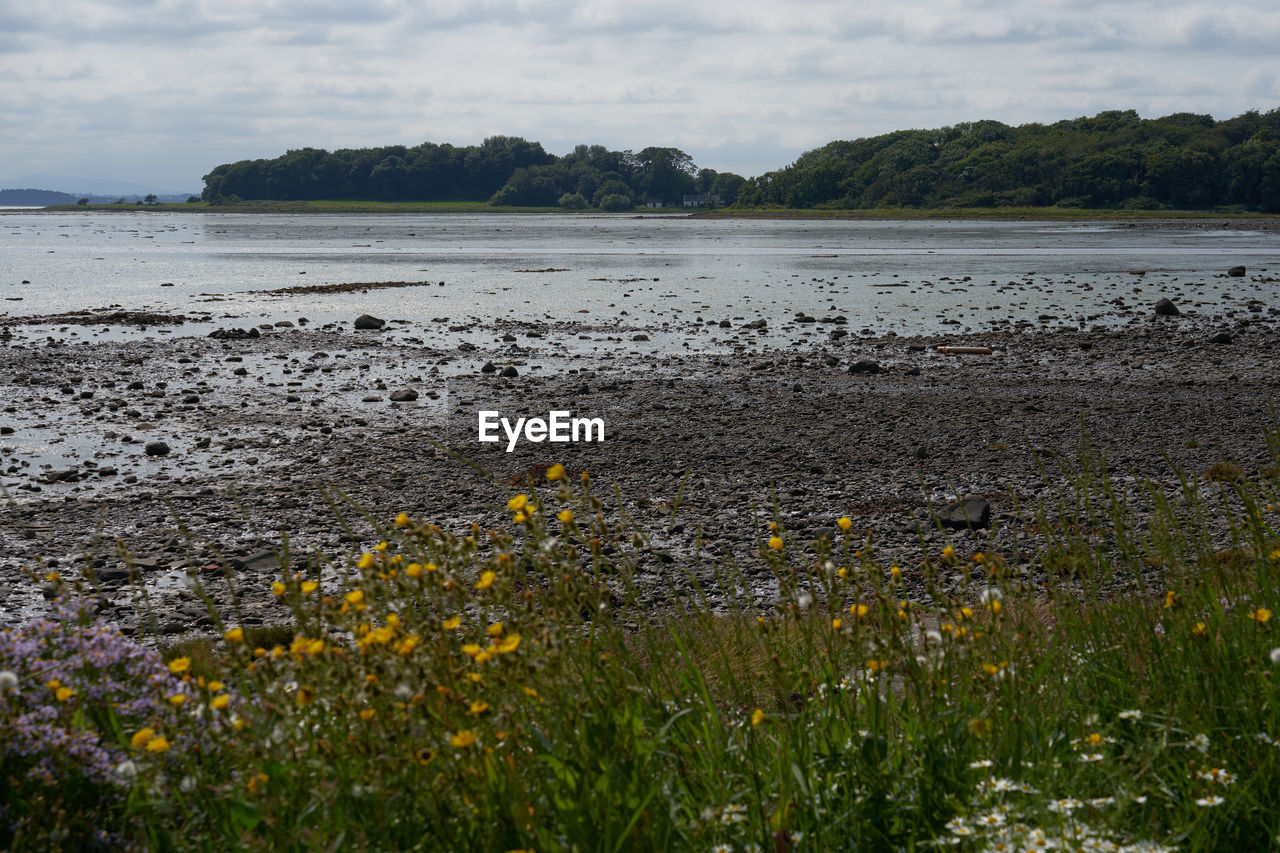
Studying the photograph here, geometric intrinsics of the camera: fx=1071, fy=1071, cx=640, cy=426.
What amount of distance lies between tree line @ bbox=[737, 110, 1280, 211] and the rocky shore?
11489cm

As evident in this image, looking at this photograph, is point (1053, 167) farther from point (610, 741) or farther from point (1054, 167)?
point (610, 741)

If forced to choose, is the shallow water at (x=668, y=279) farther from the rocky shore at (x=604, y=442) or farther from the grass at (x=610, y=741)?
the grass at (x=610, y=741)

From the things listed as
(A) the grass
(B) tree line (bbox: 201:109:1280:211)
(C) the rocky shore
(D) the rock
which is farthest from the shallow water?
(B) tree line (bbox: 201:109:1280:211)

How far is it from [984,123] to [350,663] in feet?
595

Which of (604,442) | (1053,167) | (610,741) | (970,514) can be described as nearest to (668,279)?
(604,442)

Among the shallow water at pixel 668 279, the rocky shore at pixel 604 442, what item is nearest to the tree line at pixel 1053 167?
the shallow water at pixel 668 279

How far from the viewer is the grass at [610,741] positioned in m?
2.79

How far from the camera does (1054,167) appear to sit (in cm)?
13050

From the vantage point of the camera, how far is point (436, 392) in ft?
53.3

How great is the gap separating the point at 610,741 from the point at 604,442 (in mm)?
9747

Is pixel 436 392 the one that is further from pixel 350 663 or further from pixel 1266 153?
pixel 1266 153

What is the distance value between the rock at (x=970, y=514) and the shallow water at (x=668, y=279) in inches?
535

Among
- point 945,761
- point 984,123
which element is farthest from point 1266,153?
point 945,761

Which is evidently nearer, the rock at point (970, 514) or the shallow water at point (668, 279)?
the rock at point (970, 514)
